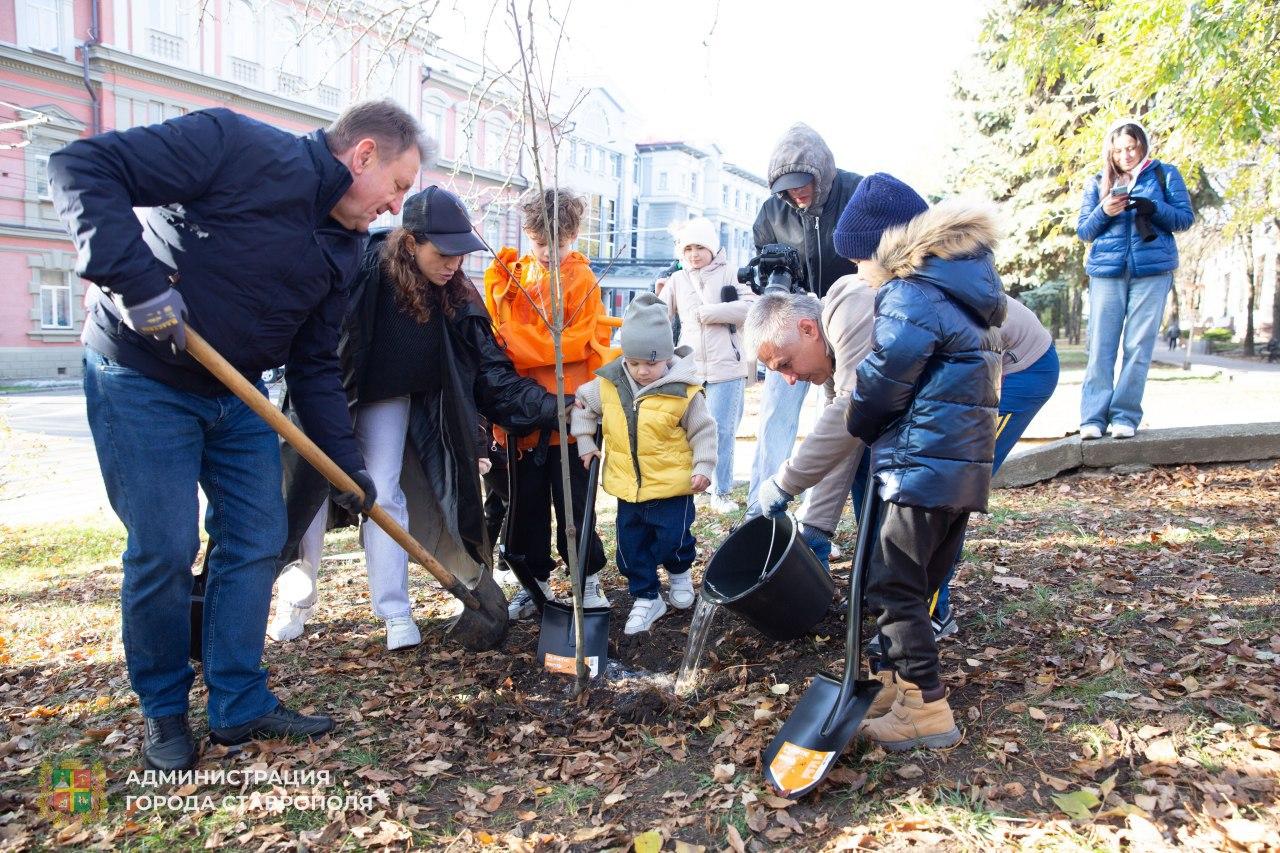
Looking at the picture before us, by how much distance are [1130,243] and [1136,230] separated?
0.08 meters

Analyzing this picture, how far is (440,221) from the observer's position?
3.45 meters

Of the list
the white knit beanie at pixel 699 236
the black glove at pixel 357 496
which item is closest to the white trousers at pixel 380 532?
the black glove at pixel 357 496

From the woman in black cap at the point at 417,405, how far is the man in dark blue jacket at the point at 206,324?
498 mm

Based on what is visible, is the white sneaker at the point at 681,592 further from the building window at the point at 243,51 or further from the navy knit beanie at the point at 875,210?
the building window at the point at 243,51

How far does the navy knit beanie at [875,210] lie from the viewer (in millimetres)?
3008

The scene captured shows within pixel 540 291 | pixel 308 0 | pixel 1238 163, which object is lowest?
pixel 540 291

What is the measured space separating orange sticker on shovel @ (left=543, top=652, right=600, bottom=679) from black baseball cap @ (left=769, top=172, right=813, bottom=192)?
8.02 feet

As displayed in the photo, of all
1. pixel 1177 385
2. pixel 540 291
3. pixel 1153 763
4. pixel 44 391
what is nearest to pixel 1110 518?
pixel 1153 763

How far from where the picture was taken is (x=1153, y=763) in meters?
2.55

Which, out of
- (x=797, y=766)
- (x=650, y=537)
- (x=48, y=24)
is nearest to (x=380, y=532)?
(x=650, y=537)

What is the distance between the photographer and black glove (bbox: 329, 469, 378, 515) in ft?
10.2

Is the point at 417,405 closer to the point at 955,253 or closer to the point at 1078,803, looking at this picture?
the point at 955,253

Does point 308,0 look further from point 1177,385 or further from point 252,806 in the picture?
point 1177,385

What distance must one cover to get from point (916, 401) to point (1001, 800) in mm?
1126
